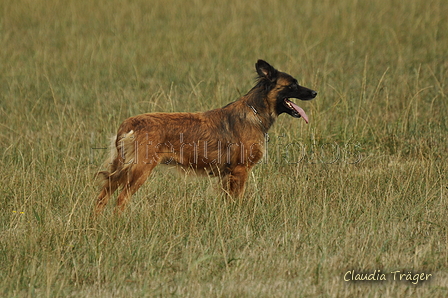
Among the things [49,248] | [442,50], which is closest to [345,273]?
[49,248]

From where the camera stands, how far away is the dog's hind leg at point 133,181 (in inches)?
241

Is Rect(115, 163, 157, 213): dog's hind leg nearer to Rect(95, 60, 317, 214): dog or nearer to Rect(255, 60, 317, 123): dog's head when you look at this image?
Rect(95, 60, 317, 214): dog

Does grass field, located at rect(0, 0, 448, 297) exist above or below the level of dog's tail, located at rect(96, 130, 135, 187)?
below

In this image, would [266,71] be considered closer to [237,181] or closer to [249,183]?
[237,181]

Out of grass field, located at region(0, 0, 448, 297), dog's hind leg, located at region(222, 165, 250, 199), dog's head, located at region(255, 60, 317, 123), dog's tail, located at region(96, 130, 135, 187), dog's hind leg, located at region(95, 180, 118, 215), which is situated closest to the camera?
grass field, located at region(0, 0, 448, 297)

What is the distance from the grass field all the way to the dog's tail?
0.32 meters

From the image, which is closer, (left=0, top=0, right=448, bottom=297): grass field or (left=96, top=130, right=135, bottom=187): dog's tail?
(left=0, top=0, right=448, bottom=297): grass field

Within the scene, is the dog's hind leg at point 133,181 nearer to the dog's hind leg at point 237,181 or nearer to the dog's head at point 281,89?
the dog's hind leg at point 237,181

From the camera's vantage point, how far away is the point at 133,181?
617 centimetres

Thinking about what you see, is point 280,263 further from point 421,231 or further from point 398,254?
point 421,231

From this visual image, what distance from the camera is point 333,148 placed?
8.32 m

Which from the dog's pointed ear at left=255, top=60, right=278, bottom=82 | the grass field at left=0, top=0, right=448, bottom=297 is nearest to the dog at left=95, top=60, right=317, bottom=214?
the dog's pointed ear at left=255, top=60, right=278, bottom=82

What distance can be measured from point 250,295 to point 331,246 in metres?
1.22

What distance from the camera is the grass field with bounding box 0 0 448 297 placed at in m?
4.92
